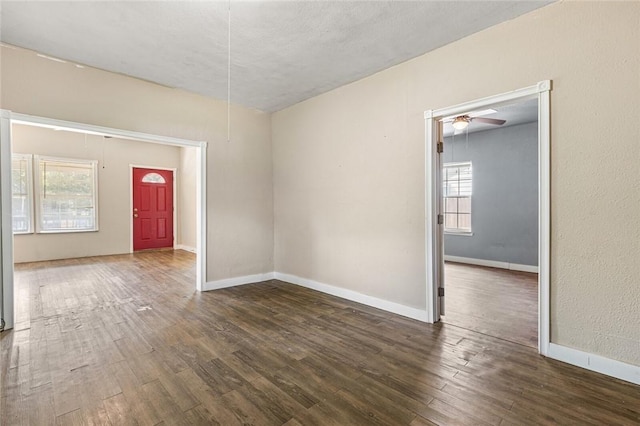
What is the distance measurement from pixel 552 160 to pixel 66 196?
28.9ft

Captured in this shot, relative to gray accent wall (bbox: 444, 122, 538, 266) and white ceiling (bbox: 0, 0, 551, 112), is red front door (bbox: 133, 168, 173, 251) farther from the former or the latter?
gray accent wall (bbox: 444, 122, 538, 266)

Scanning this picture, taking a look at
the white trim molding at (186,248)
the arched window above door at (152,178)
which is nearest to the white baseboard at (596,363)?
the white trim molding at (186,248)

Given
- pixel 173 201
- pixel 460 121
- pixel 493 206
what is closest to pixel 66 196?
pixel 173 201

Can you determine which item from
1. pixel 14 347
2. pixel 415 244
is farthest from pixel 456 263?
pixel 14 347

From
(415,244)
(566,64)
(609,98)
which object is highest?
(566,64)

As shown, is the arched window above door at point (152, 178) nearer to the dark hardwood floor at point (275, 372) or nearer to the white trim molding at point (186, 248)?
the white trim molding at point (186, 248)

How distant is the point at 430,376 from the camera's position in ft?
7.06

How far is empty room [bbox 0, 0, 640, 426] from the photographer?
202cm

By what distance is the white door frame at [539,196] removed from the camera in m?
2.39

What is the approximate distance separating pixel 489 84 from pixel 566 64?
0.54 meters

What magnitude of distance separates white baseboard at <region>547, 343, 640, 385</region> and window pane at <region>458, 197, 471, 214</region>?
461 cm

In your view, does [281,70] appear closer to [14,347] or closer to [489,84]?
[489,84]

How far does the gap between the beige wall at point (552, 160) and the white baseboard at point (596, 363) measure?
50 millimetres

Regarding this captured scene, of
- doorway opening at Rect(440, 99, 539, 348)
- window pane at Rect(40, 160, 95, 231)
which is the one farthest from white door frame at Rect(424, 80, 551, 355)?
window pane at Rect(40, 160, 95, 231)
